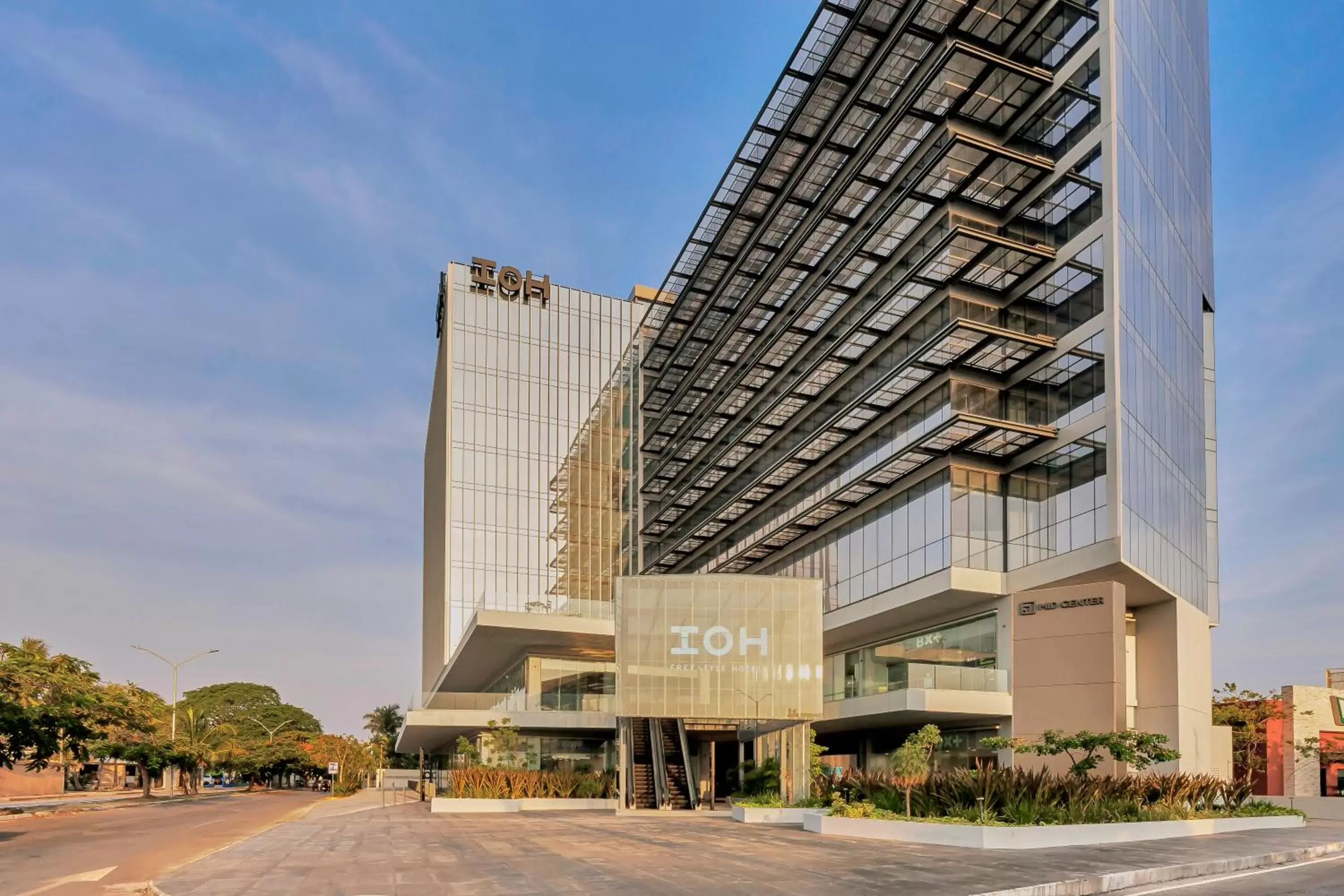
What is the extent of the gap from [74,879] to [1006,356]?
3603 centimetres

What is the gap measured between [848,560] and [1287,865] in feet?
102

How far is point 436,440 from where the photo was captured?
11094 cm

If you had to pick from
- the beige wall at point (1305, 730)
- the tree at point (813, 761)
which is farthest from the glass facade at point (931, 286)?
the beige wall at point (1305, 730)

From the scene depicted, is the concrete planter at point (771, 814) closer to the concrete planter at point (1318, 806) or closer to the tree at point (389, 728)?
the concrete planter at point (1318, 806)

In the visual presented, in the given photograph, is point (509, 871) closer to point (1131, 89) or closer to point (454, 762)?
point (1131, 89)

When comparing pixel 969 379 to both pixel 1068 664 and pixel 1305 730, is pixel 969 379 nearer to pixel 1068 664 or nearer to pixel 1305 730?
pixel 1068 664

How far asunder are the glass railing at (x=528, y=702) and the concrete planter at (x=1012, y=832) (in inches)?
1103

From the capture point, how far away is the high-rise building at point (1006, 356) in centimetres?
4200

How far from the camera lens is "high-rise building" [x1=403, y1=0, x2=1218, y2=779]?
42281mm

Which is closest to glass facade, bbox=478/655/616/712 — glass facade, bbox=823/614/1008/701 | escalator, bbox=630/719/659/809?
escalator, bbox=630/719/659/809

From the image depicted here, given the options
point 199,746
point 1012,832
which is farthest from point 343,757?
point 1012,832

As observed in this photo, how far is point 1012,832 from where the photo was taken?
25.0 meters

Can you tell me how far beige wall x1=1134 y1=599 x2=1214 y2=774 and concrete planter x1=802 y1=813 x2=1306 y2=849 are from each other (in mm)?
9624

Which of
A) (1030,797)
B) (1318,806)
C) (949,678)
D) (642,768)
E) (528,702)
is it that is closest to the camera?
(1030,797)
